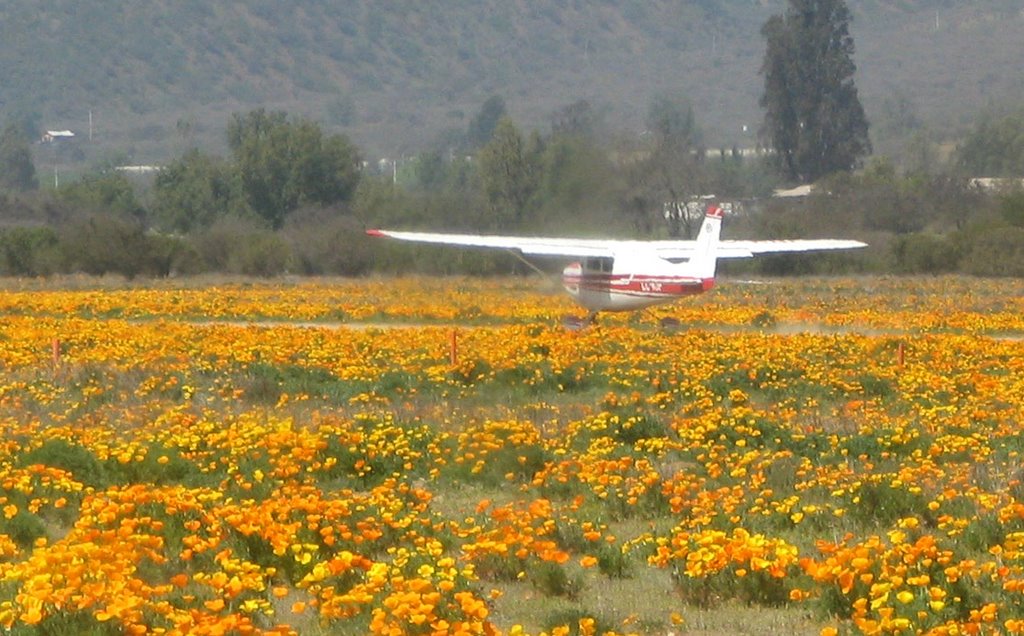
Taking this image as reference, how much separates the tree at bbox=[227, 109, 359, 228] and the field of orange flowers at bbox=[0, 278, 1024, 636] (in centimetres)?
5932

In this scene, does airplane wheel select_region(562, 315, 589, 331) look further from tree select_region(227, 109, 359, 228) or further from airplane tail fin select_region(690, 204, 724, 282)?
tree select_region(227, 109, 359, 228)

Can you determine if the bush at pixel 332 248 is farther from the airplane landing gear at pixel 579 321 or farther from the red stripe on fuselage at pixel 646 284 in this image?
the red stripe on fuselage at pixel 646 284

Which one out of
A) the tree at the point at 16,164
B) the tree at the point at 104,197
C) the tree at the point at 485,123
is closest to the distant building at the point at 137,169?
the tree at the point at 16,164

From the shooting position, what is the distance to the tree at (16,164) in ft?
454

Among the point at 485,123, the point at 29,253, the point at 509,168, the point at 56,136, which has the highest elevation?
the point at 485,123

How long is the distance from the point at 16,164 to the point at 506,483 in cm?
13370

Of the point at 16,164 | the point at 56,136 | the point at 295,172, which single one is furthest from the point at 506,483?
the point at 56,136

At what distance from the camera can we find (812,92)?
11312 cm

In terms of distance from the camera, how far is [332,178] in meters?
86.8

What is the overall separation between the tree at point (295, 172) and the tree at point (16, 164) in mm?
54749

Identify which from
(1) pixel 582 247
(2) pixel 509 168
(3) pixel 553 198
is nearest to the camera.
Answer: (1) pixel 582 247

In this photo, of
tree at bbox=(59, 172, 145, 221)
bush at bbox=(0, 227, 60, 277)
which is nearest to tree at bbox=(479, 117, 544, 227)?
bush at bbox=(0, 227, 60, 277)

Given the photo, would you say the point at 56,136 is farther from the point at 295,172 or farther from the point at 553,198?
the point at 553,198

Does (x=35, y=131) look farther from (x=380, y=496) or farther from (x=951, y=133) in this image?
(x=380, y=496)
